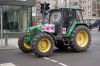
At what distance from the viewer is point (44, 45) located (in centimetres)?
1623

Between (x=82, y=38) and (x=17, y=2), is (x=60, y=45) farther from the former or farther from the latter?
(x=17, y=2)

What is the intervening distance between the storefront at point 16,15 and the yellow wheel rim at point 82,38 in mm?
13157

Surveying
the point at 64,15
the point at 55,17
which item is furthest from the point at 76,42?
the point at 55,17

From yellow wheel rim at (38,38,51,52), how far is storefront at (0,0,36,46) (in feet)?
48.6

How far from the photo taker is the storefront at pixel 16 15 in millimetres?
30953

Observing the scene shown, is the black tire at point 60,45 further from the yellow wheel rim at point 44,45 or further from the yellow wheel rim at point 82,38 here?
the yellow wheel rim at point 44,45

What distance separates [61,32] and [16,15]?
1513 cm

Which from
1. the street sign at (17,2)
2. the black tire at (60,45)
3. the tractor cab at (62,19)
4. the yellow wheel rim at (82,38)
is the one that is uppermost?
the street sign at (17,2)

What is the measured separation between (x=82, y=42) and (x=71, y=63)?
4.85m

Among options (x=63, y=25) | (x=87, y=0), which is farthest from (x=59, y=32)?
(x=87, y=0)

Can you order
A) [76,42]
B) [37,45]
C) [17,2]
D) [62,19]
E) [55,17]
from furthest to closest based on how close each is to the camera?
1. [17,2]
2. [55,17]
3. [62,19]
4. [76,42]
5. [37,45]

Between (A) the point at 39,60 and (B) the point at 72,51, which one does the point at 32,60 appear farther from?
(B) the point at 72,51

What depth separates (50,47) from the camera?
16234 millimetres

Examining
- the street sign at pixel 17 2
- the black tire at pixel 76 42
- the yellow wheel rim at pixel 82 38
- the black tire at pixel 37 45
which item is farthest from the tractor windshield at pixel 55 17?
the street sign at pixel 17 2
